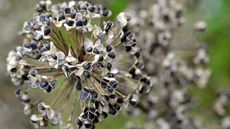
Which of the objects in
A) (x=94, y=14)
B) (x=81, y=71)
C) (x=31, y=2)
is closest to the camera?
(x=81, y=71)

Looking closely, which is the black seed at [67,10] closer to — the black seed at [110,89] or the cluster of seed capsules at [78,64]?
the cluster of seed capsules at [78,64]

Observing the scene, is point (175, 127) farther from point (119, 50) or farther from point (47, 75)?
point (47, 75)

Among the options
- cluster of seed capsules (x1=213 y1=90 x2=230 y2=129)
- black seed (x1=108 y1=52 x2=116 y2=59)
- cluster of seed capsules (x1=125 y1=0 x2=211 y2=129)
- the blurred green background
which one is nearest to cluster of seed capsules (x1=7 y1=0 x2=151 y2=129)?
black seed (x1=108 y1=52 x2=116 y2=59)

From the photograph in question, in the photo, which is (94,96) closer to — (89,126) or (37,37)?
(89,126)

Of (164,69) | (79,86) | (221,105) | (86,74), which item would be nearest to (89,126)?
(79,86)

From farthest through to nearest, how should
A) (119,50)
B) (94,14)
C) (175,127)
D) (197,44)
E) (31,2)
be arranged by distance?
(31,2)
(197,44)
(175,127)
(119,50)
(94,14)

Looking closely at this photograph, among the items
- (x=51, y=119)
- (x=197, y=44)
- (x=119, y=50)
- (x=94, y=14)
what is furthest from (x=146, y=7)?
(x=51, y=119)
